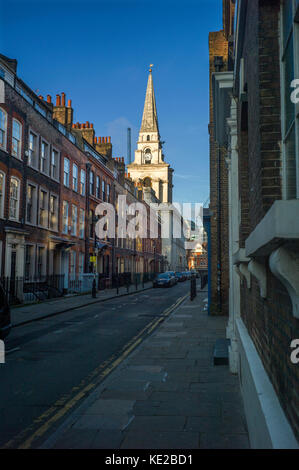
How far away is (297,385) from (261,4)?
311 cm

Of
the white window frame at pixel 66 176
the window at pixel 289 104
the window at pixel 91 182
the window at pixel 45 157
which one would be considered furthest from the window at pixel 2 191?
the window at pixel 289 104

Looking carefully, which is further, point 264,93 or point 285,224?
point 264,93

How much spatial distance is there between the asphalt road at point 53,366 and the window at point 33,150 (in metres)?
11.8

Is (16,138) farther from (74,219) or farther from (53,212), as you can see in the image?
(74,219)

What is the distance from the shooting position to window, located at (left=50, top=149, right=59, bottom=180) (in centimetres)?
2737

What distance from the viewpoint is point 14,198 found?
21938 millimetres

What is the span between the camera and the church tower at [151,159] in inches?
3553

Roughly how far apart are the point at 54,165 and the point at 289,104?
26.4 meters

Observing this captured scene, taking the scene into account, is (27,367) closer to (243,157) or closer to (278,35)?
(243,157)

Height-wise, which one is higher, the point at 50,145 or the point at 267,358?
the point at 50,145

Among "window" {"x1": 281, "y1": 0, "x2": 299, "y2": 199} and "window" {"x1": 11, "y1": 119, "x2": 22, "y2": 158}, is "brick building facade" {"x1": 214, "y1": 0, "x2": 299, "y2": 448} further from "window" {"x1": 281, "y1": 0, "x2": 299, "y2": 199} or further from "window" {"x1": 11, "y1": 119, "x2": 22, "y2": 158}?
"window" {"x1": 11, "y1": 119, "x2": 22, "y2": 158}
